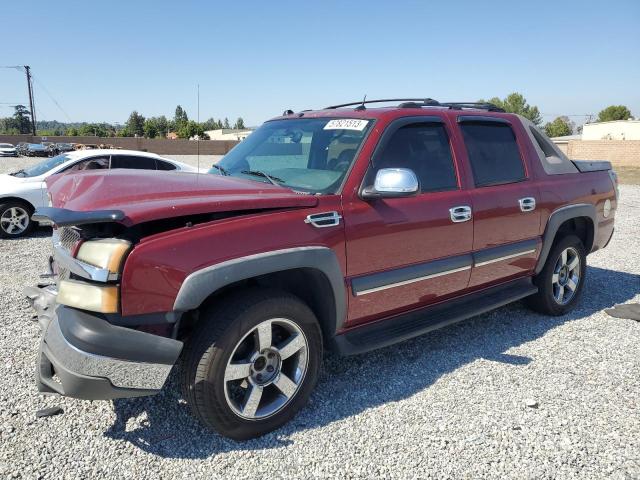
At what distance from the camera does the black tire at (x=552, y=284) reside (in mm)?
4777

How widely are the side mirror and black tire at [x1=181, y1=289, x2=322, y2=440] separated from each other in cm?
85

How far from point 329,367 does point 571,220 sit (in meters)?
2.97

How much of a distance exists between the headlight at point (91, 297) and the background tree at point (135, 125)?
76.7 metres

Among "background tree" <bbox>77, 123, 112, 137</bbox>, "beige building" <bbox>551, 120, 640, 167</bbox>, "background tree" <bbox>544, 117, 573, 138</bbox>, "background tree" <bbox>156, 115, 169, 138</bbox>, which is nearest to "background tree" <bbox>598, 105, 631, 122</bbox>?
"background tree" <bbox>544, 117, 573, 138</bbox>

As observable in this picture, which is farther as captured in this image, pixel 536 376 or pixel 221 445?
pixel 536 376

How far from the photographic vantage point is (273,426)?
2906mm

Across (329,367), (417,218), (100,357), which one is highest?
(417,218)

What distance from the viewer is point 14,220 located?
8.42 m

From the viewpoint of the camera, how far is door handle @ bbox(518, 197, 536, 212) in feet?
13.9

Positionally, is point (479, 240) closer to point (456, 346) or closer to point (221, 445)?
point (456, 346)

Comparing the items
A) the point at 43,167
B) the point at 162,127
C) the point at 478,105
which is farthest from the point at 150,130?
the point at 478,105

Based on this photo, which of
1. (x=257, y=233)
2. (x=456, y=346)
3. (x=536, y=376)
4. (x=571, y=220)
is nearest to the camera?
(x=257, y=233)

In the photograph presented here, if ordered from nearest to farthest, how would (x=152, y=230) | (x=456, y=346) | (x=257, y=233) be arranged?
1. (x=152, y=230)
2. (x=257, y=233)
3. (x=456, y=346)

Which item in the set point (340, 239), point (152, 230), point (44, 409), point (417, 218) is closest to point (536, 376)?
point (417, 218)
